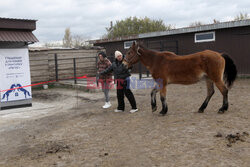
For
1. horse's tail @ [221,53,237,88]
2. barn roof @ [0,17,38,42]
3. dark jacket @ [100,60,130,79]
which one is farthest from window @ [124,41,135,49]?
horse's tail @ [221,53,237,88]

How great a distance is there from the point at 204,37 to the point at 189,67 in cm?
960

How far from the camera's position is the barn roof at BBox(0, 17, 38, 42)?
7426 millimetres

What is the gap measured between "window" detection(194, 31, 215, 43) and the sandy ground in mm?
7414

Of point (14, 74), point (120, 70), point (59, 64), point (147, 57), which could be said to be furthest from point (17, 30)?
point (59, 64)

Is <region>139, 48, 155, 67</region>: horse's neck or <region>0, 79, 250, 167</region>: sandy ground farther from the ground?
<region>139, 48, 155, 67</region>: horse's neck

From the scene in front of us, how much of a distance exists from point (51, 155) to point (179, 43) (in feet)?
42.9

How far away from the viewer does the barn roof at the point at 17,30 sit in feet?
24.4

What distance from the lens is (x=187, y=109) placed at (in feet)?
21.6

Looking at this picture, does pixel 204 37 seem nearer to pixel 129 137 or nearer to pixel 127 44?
pixel 127 44

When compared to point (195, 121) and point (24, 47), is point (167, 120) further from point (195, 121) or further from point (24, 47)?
point (24, 47)

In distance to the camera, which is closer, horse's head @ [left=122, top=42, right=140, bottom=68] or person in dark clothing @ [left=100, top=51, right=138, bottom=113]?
horse's head @ [left=122, top=42, right=140, bottom=68]

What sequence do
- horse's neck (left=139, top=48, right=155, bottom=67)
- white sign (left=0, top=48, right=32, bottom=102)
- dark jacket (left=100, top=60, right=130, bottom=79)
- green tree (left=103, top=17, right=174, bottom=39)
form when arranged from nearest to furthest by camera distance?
horse's neck (left=139, top=48, right=155, bottom=67)
dark jacket (left=100, top=60, right=130, bottom=79)
white sign (left=0, top=48, right=32, bottom=102)
green tree (left=103, top=17, right=174, bottom=39)

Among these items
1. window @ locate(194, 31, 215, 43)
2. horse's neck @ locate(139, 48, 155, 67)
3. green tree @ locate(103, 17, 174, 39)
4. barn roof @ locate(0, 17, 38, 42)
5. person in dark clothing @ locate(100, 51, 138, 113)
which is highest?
green tree @ locate(103, 17, 174, 39)

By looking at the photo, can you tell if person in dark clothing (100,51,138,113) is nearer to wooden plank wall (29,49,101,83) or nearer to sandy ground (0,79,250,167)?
sandy ground (0,79,250,167)
